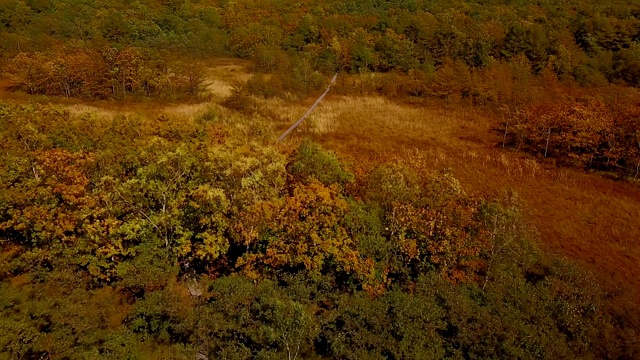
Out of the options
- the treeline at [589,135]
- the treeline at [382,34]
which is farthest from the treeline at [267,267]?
the treeline at [382,34]

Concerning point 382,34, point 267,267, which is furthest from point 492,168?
point 382,34

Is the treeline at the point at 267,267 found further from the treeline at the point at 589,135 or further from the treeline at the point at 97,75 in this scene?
the treeline at the point at 97,75

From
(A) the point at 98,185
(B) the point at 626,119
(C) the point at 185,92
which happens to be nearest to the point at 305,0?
(C) the point at 185,92

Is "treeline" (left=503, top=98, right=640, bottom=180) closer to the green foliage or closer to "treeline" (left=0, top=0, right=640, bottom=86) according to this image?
"treeline" (left=0, top=0, right=640, bottom=86)

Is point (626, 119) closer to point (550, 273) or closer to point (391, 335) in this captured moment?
point (550, 273)

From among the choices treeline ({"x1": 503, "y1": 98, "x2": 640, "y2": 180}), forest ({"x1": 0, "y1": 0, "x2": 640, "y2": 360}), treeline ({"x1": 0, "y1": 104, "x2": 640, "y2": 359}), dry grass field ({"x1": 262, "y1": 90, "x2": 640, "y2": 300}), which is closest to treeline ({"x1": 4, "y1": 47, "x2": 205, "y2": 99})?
dry grass field ({"x1": 262, "y1": 90, "x2": 640, "y2": 300})
